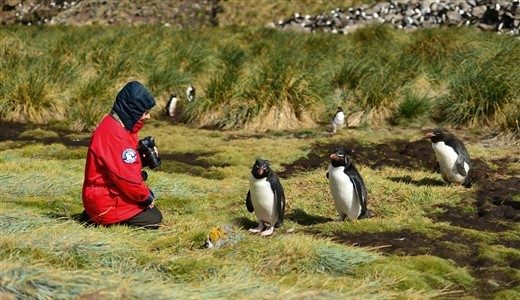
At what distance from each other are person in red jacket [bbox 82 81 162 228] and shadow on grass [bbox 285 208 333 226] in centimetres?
191

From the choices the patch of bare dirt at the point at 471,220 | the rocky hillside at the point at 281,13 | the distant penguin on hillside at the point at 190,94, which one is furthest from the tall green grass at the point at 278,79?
the patch of bare dirt at the point at 471,220

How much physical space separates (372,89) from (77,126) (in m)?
5.38

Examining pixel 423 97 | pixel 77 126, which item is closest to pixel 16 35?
pixel 77 126

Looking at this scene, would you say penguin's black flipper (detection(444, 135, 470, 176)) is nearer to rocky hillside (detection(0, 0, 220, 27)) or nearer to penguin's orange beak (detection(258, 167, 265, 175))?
penguin's orange beak (detection(258, 167, 265, 175))

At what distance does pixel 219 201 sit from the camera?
922 cm

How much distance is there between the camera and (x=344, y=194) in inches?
326

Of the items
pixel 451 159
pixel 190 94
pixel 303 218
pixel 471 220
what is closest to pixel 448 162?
pixel 451 159

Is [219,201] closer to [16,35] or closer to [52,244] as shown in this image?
[52,244]

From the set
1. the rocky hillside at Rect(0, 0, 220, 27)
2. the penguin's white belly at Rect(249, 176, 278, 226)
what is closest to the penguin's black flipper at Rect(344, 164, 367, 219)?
the penguin's white belly at Rect(249, 176, 278, 226)

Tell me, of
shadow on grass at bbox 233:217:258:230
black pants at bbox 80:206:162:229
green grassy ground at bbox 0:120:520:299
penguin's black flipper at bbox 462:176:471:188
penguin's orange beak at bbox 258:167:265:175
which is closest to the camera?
green grassy ground at bbox 0:120:520:299

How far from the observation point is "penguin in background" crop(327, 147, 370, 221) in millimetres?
8281

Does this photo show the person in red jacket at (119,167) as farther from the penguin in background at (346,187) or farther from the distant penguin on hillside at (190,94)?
the distant penguin on hillside at (190,94)

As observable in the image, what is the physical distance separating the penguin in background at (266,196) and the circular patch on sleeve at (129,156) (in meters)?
1.36

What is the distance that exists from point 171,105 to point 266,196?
26.5ft
